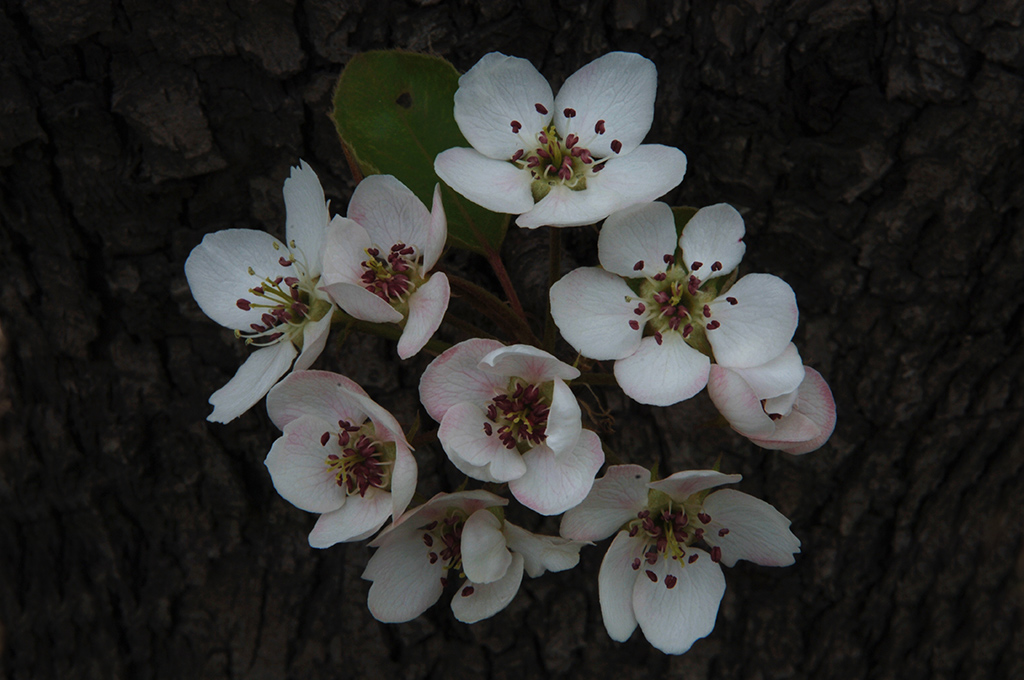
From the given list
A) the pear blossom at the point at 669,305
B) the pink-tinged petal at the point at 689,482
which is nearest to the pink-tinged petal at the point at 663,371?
the pear blossom at the point at 669,305

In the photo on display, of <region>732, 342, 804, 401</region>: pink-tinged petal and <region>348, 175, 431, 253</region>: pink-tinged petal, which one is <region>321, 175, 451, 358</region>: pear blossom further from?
<region>732, 342, 804, 401</region>: pink-tinged petal

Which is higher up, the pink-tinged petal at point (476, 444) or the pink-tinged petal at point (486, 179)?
the pink-tinged petal at point (486, 179)

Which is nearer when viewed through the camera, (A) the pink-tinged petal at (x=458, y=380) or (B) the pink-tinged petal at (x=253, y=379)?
(A) the pink-tinged petal at (x=458, y=380)

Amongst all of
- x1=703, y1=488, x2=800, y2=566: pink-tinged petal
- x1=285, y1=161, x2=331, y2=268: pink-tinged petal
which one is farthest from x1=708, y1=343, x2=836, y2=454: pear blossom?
x1=285, y1=161, x2=331, y2=268: pink-tinged petal

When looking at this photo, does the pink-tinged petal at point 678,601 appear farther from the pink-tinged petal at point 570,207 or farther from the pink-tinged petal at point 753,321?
the pink-tinged petal at point 570,207

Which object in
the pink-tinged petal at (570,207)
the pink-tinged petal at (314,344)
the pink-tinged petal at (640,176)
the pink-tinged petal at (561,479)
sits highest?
the pink-tinged petal at (640,176)

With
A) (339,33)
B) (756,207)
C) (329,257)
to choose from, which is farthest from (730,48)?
(329,257)
